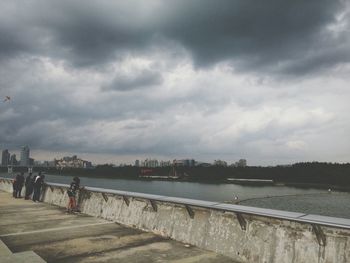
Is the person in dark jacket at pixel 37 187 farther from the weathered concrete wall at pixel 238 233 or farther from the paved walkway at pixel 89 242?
the weathered concrete wall at pixel 238 233

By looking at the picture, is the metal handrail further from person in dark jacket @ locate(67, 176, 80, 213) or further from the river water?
the river water

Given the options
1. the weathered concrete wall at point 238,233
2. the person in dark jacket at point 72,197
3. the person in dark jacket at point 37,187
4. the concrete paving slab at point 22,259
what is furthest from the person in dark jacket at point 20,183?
the concrete paving slab at point 22,259

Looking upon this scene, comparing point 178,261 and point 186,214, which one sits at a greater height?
point 186,214

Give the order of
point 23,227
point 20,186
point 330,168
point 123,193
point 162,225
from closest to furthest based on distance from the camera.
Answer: point 162,225, point 23,227, point 123,193, point 20,186, point 330,168

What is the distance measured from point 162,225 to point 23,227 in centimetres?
470

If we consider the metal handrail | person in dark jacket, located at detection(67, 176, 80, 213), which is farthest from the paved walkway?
person in dark jacket, located at detection(67, 176, 80, 213)

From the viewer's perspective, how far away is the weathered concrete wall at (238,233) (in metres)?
5.85

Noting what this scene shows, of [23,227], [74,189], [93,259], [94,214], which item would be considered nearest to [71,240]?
[93,259]

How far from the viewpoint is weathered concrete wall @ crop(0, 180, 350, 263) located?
585 centimetres

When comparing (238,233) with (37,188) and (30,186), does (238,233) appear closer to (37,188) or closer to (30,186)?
(37,188)

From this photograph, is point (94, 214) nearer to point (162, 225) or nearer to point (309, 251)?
point (162, 225)

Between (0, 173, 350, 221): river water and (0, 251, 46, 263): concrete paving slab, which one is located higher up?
(0, 251, 46, 263): concrete paving slab

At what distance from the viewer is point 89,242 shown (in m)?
8.60

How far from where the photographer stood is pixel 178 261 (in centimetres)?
705
